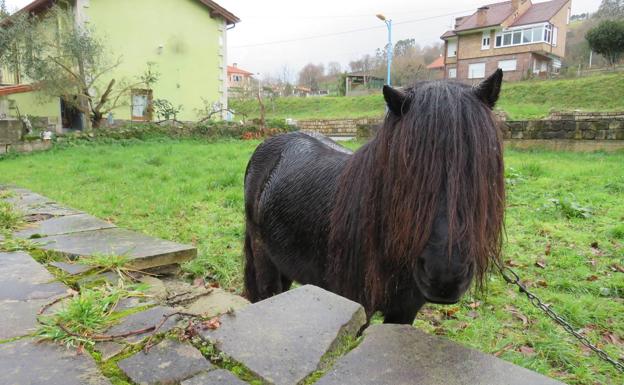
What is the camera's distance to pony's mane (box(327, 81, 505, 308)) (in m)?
1.28

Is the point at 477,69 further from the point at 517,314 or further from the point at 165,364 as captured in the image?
the point at 165,364

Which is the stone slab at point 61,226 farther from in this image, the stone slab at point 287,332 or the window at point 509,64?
the window at point 509,64

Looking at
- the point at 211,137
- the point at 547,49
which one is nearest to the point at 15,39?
the point at 211,137

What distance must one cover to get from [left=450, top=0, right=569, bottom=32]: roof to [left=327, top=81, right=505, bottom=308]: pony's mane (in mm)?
42448

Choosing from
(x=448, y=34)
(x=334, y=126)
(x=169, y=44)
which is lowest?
(x=334, y=126)

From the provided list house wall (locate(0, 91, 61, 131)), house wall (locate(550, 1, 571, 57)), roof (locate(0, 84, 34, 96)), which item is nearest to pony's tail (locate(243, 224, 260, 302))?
house wall (locate(0, 91, 61, 131))

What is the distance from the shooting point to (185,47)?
68.7 feet

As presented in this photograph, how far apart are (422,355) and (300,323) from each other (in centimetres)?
38

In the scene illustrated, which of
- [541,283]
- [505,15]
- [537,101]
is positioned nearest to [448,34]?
[505,15]

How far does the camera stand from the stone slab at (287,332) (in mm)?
1078

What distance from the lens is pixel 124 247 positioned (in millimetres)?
2402

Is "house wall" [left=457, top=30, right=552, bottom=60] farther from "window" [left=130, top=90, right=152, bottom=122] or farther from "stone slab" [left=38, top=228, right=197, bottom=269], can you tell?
"stone slab" [left=38, top=228, right=197, bottom=269]

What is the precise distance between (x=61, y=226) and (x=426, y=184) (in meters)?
2.76

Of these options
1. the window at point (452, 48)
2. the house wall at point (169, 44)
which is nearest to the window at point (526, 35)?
the window at point (452, 48)
